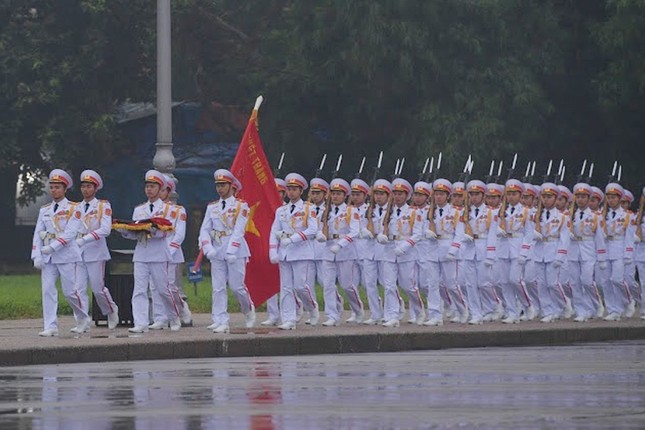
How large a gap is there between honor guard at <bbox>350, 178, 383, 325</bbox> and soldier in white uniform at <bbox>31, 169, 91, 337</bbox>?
14.8ft

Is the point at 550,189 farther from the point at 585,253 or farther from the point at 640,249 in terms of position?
the point at 640,249

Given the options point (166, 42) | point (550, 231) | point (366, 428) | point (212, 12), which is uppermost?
point (212, 12)

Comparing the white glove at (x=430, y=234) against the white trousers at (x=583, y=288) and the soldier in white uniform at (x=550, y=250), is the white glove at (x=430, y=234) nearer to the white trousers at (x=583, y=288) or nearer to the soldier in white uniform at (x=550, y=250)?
the soldier in white uniform at (x=550, y=250)

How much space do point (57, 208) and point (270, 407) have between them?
32.1 ft

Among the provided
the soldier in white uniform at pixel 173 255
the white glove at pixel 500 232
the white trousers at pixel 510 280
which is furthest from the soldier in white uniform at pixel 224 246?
the white trousers at pixel 510 280

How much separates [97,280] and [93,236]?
0.57 m

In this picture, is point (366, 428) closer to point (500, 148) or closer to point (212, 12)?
point (500, 148)

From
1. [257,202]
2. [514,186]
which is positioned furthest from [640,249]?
[257,202]

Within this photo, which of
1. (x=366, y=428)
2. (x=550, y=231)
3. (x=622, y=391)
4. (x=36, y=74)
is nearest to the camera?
(x=366, y=428)

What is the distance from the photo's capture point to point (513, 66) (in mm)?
46000

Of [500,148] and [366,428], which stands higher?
[500,148]

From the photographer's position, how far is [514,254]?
92.2 ft

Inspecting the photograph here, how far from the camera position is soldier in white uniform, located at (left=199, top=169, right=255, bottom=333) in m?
24.0

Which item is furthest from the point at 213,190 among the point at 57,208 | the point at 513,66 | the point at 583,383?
the point at 583,383
